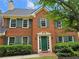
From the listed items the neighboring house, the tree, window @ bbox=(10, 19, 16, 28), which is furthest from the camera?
window @ bbox=(10, 19, 16, 28)

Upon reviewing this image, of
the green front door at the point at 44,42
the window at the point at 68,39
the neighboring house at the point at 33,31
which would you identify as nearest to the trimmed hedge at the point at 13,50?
the neighboring house at the point at 33,31

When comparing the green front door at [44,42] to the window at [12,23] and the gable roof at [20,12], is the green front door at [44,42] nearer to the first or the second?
the gable roof at [20,12]

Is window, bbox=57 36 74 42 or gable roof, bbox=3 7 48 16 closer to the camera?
gable roof, bbox=3 7 48 16

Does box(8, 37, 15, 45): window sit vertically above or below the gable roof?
below

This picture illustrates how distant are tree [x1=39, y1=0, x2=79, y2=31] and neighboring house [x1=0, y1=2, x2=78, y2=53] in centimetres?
1998

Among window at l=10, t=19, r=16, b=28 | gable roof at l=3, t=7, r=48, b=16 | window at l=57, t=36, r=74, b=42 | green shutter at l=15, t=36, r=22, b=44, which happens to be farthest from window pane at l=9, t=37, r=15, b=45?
window at l=57, t=36, r=74, b=42

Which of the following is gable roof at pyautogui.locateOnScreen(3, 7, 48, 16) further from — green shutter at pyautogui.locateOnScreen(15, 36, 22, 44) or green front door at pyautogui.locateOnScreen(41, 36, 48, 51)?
green front door at pyautogui.locateOnScreen(41, 36, 48, 51)

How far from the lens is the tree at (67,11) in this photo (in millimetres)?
13922

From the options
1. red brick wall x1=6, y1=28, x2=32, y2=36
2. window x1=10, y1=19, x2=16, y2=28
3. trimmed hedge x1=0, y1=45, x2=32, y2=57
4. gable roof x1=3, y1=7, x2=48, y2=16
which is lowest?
trimmed hedge x1=0, y1=45, x2=32, y2=57

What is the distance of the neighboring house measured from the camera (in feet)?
117

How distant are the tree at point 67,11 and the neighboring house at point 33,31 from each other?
20.0 m

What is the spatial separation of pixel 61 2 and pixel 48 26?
72.0ft

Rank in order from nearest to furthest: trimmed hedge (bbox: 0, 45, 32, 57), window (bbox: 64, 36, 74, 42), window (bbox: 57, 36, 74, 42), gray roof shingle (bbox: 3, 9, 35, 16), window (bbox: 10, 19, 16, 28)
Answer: trimmed hedge (bbox: 0, 45, 32, 57)
window (bbox: 10, 19, 16, 28)
window (bbox: 57, 36, 74, 42)
window (bbox: 64, 36, 74, 42)
gray roof shingle (bbox: 3, 9, 35, 16)

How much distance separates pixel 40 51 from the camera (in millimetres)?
35344
